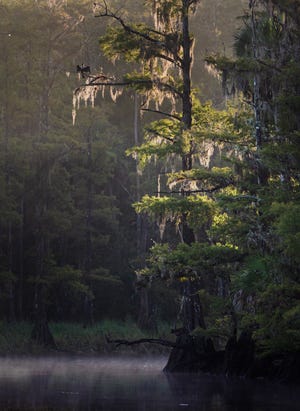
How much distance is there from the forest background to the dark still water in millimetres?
1962

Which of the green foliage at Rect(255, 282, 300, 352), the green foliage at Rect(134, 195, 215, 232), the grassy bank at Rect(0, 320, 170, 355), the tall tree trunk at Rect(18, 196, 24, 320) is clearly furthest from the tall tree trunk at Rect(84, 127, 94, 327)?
the green foliage at Rect(255, 282, 300, 352)

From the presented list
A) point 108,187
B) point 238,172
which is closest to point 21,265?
point 108,187

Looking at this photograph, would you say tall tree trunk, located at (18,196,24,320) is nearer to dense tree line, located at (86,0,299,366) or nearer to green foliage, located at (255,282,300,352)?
dense tree line, located at (86,0,299,366)

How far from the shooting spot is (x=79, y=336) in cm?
4391

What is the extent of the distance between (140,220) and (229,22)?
22723 mm

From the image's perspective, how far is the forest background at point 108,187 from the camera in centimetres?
2433

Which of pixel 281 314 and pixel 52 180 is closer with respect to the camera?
pixel 281 314

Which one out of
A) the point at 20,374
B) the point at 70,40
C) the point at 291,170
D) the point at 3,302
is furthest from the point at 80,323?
the point at 291,170

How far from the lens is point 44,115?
4591cm

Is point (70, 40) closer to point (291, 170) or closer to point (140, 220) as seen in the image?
point (140, 220)

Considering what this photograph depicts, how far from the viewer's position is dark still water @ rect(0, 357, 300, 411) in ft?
55.6

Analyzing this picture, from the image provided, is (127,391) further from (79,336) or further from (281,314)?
(79,336)

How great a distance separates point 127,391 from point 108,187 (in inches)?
1365

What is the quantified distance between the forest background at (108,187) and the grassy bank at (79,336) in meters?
0.94
